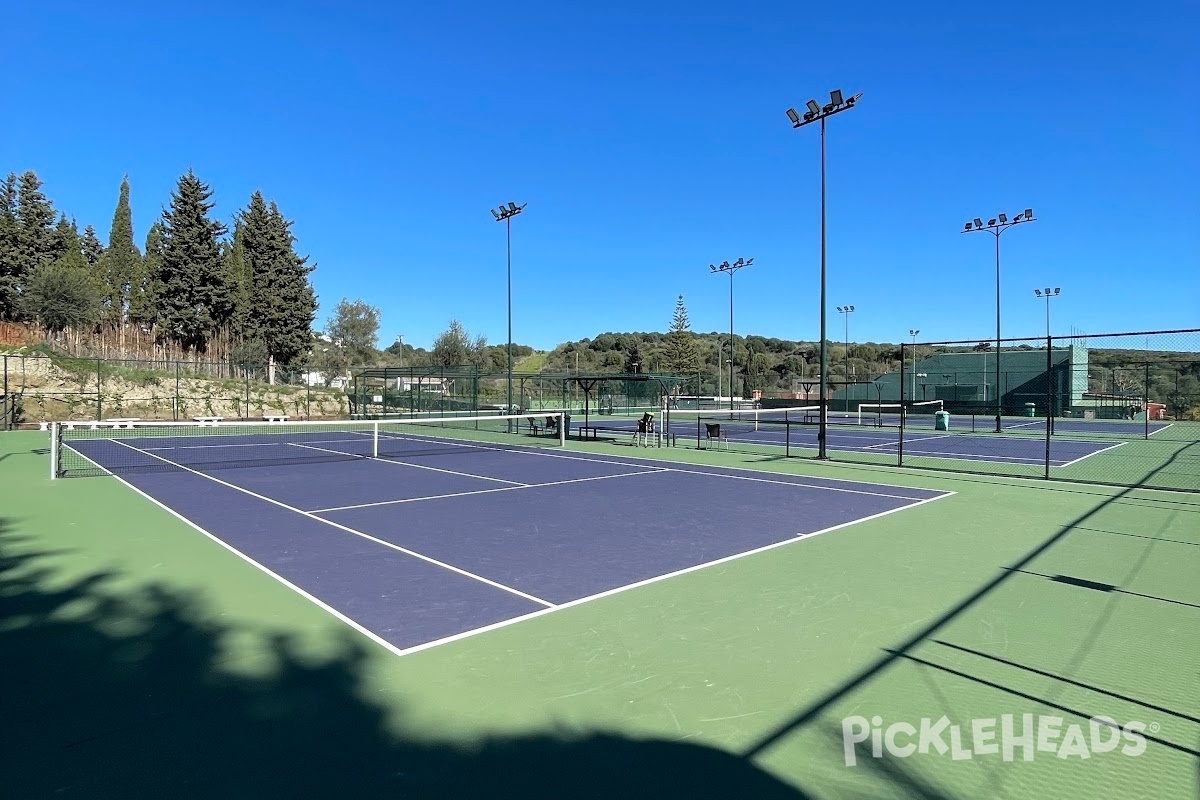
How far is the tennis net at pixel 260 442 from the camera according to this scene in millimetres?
16094

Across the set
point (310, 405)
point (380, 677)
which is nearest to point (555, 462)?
point (380, 677)

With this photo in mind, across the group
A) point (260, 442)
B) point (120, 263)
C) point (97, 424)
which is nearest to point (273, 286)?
point (120, 263)

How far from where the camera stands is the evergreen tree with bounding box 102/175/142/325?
2117 inches

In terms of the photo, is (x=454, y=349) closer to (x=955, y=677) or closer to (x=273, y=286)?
(x=273, y=286)

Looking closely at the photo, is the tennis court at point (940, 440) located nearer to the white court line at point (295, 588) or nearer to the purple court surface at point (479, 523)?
the purple court surface at point (479, 523)

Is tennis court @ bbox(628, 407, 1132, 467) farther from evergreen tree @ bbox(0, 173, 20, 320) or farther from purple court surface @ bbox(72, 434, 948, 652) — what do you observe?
evergreen tree @ bbox(0, 173, 20, 320)

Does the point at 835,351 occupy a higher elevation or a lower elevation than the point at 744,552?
higher

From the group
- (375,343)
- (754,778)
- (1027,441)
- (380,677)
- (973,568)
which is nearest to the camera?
(754,778)

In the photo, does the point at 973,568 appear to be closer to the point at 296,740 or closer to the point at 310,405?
the point at 296,740

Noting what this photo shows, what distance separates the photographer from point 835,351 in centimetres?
10481

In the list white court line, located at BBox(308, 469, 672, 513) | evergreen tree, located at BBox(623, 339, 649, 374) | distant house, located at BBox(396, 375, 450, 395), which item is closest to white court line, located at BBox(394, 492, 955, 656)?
white court line, located at BBox(308, 469, 672, 513)

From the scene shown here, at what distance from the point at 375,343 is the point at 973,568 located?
8515cm

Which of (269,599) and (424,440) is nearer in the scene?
(269,599)

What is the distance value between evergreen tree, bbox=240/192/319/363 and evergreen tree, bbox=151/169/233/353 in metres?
3.11
